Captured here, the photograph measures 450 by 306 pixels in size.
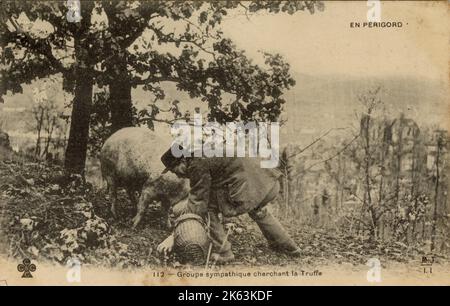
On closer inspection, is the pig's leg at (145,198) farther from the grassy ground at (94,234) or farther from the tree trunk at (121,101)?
the tree trunk at (121,101)

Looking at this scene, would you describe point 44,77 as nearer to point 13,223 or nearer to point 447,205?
point 13,223

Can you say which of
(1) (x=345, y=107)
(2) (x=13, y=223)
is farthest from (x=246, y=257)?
(2) (x=13, y=223)

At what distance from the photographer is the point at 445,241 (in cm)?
570

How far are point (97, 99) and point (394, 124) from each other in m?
2.57

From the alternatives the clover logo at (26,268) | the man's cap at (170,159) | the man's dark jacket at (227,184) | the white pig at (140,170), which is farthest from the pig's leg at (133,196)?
the clover logo at (26,268)

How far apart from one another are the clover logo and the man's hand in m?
1.06

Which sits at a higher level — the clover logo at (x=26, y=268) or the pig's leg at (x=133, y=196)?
the pig's leg at (x=133, y=196)

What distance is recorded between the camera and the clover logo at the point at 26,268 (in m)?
5.49

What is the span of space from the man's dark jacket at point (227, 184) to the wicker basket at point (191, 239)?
3.8 inches

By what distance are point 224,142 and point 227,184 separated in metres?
0.36

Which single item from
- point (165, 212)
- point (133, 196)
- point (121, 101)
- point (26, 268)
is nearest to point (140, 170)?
point (133, 196)

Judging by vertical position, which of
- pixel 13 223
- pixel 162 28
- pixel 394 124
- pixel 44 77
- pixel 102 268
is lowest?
pixel 102 268

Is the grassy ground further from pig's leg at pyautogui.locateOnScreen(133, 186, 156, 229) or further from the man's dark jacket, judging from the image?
the man's dark jacket

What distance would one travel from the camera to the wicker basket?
17.9ft
